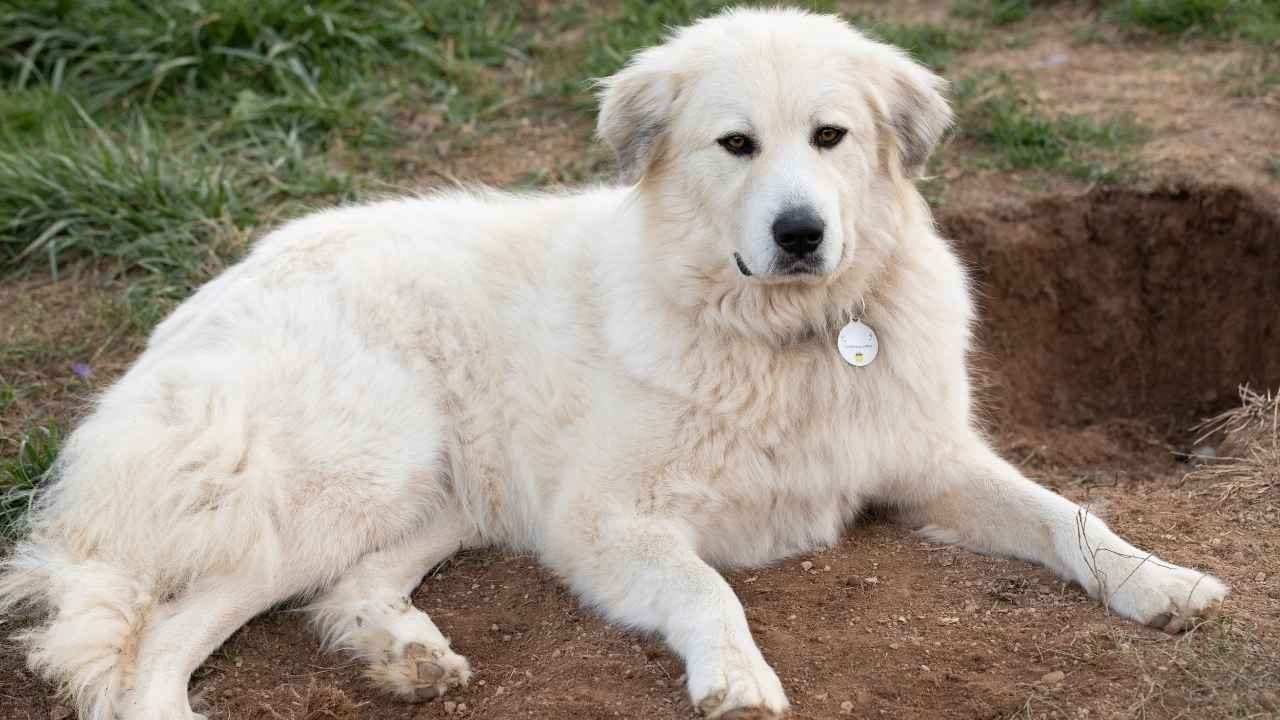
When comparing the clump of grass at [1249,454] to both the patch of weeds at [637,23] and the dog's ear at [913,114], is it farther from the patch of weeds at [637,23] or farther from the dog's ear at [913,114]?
the patch of weeds at [637,23]

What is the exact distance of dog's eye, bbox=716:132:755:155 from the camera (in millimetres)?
3652

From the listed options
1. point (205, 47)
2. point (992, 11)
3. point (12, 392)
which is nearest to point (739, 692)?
point (12, 392)

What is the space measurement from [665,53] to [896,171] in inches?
32.1

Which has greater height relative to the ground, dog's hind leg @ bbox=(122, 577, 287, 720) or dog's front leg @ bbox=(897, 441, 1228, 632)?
dog's front leg @ bbox=(897, 441, 1228, 632)

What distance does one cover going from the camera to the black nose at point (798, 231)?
11.2ft

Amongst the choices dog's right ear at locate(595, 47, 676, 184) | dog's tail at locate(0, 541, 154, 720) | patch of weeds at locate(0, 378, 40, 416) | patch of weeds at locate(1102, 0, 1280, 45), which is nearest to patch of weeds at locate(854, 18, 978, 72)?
patch of weeds at locate(1102, 0, 1280, 45)

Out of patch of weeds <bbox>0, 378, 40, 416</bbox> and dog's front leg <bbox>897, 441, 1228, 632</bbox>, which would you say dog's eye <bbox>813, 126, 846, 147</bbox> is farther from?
patch of weeds <bbox>0, 378, 40, 416</bbox>

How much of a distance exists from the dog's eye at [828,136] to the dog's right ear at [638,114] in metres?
Result: 0.49

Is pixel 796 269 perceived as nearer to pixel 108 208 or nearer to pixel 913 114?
pixel 913 114

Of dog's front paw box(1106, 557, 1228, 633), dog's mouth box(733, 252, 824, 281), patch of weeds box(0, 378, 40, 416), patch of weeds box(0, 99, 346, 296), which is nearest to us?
dog's front paw box(1106, 557, 1228, 633)

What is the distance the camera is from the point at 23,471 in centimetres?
450

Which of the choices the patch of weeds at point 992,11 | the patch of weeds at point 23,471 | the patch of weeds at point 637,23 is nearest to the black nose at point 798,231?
the patch of weeds at point 23,471

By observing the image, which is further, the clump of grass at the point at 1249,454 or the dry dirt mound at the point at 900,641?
the clump of grass at the point at 1249,454

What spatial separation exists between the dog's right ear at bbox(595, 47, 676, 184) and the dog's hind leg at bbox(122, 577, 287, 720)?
173 centimetres
